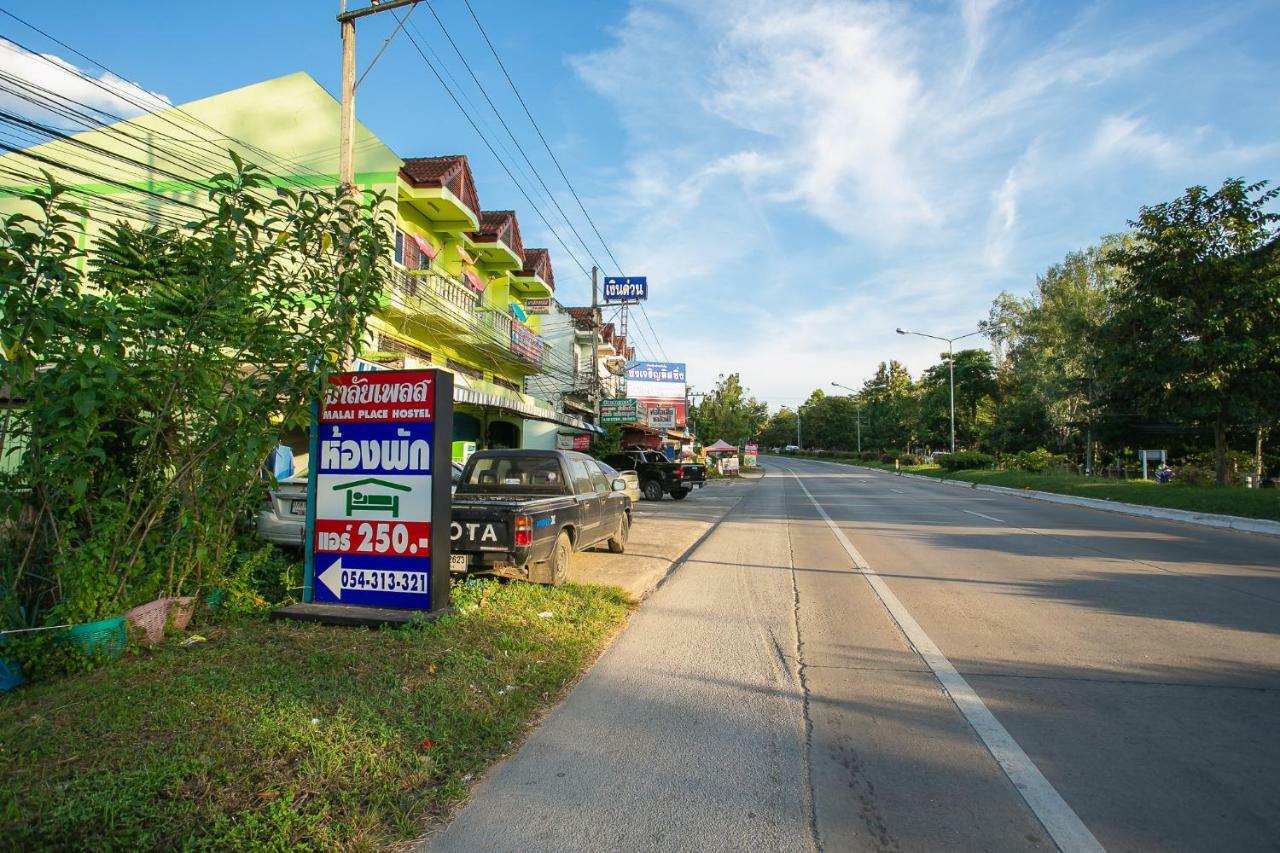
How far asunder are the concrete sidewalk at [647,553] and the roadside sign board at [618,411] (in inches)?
583

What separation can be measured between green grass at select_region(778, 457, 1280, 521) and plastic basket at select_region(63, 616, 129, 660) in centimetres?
1988

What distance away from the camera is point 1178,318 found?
69.3ft

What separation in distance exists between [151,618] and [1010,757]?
18.9 ft

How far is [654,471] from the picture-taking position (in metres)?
24.9

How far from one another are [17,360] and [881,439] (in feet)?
288

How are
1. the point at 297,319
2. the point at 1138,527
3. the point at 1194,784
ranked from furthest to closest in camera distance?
the point at 1138,527 < the point at 297,319 < the point at 1194,784

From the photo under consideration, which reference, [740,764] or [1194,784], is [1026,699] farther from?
[740,764]

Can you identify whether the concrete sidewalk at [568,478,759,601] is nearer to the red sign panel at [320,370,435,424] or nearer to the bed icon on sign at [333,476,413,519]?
the bed icon on sign at [333,476,413,519]

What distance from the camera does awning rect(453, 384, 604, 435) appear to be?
1664 cm

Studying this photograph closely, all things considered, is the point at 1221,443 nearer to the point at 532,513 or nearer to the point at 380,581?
the point at 532,513

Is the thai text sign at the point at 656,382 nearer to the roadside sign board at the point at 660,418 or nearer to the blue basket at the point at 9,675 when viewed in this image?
the roadside sign board at the point at 660,418

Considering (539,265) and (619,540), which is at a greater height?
(539,265)

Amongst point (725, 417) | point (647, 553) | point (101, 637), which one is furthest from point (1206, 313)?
point (725, 417)

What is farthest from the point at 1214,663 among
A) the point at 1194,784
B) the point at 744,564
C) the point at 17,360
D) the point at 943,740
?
the point at 17,360
